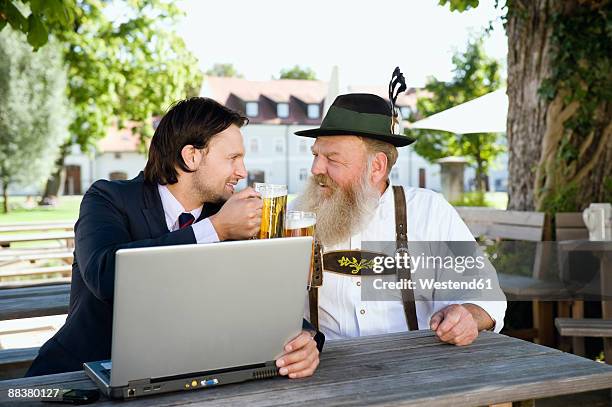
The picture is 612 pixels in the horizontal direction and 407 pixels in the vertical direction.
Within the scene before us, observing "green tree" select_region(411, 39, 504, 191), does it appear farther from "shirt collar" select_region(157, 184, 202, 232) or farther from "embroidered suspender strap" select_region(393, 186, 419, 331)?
"shirt collar" select_region(157, 184, 202, 232)

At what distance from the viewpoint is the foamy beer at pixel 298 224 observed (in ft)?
6.99

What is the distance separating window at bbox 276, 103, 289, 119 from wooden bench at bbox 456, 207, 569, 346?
41.1 m

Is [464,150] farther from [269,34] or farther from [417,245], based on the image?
[269,34]

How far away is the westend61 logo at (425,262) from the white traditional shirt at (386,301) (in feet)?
0.26

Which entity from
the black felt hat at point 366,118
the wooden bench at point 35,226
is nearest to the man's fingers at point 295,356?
the black felt hat at point 366,118

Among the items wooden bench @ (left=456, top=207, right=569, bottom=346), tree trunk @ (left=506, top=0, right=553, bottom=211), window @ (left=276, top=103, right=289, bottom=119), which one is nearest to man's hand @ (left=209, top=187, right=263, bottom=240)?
wooden bench @ (left=456, top=207, right=569, bottom=346)

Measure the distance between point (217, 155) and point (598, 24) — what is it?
4.51 metres

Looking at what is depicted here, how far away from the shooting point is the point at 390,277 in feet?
9.29

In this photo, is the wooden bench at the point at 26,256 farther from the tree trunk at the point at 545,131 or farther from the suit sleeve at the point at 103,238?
the suit sleeve at the point at 103,238

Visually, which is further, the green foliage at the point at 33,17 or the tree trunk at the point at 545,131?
the tree trunk at the point at 545,131

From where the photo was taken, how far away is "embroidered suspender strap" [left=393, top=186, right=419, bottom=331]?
277 centimetres

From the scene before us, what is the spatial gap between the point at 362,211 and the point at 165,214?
87cm

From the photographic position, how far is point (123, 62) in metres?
17.6

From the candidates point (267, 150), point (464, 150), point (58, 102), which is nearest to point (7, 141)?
point (58, 102)
